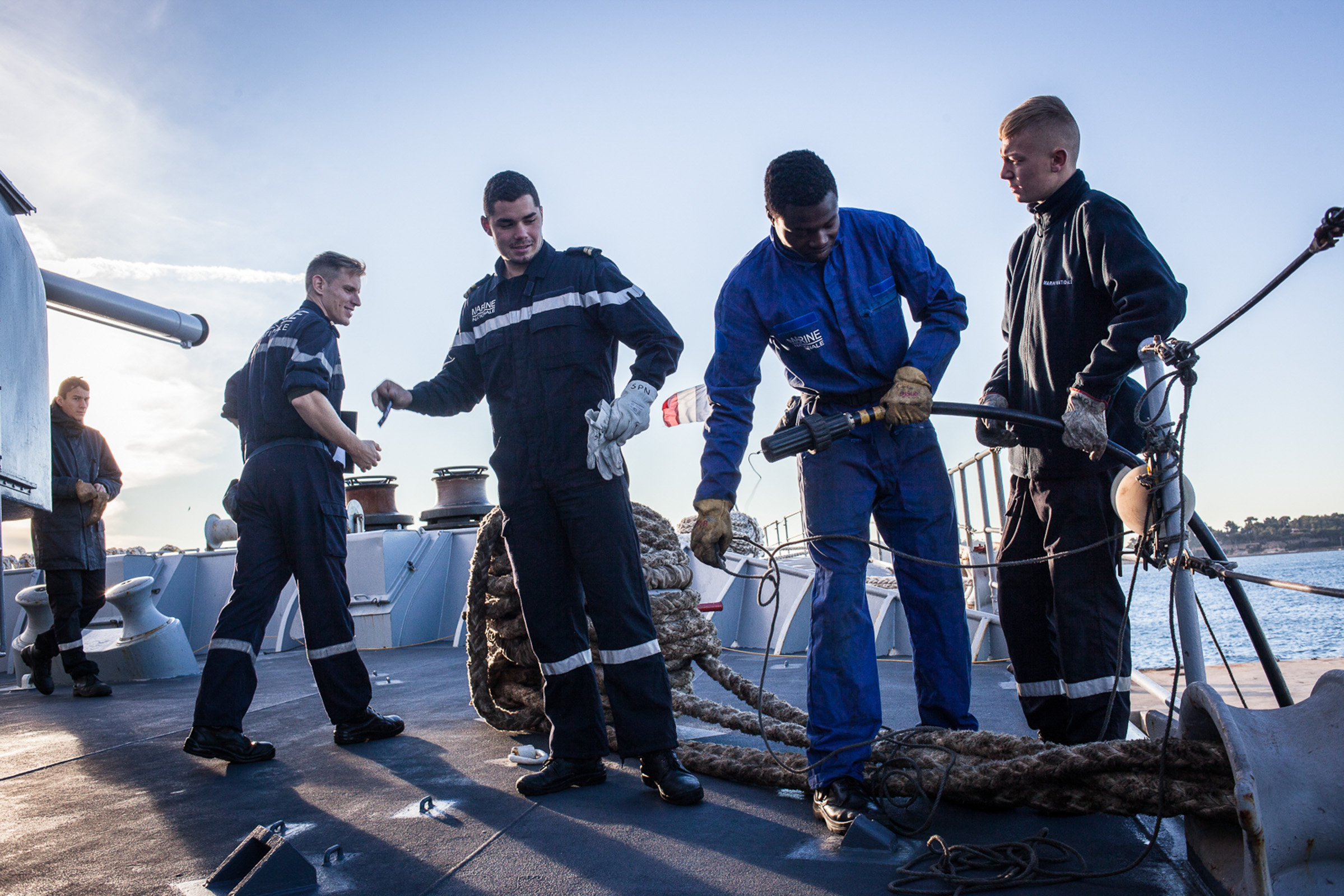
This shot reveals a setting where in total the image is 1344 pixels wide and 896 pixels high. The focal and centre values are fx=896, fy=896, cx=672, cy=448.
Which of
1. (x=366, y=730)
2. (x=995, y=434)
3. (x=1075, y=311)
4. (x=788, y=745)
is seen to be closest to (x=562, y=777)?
(x=788, y=745)

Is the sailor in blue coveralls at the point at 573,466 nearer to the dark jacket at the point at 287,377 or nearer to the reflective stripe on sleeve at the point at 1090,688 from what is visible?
the dark jacket at the point at 287,377

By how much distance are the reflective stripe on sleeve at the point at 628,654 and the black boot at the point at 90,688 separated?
12.2ft

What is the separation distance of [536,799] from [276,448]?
1.56 m

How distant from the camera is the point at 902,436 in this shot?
218 centimetres

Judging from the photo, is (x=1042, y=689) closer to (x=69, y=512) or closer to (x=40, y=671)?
(x=69, y=512)

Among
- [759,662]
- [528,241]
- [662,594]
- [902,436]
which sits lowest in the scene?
[759,662]

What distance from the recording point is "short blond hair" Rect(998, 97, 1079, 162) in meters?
2.17

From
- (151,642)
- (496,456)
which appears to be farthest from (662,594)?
(151,642)

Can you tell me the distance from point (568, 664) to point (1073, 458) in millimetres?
1388

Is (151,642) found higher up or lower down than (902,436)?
lower down

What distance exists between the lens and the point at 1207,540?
1.88 metres

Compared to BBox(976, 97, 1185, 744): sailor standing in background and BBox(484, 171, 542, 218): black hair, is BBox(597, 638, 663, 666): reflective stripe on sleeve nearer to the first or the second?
BBox(976, 97, 1185, 744): sailor standing in background

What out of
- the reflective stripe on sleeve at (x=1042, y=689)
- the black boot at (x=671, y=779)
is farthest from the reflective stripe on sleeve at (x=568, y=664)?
the reflective stripe on sleeve at (x=1042, y=689)

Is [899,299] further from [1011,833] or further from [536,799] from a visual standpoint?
[536,799]
